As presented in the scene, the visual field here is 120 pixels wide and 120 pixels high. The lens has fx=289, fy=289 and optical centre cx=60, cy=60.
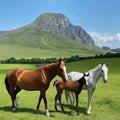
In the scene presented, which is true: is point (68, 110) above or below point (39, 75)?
below

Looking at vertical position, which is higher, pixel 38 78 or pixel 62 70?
pixel 62 70

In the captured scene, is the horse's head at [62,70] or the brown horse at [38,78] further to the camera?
the brown horse at [38,78]

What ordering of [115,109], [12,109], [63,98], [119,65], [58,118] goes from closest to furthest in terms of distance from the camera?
[58,118], [12,109], [115,109], [63,98], [119,65]

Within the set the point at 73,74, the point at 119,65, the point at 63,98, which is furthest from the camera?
the point at 119,65

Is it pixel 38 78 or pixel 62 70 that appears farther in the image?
pixel 38 78

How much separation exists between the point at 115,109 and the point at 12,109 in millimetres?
7306

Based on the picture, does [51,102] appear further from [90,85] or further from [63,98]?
[90,85]

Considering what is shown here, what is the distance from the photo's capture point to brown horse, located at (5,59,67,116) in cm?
1760

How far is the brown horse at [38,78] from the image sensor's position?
1760 centimetres

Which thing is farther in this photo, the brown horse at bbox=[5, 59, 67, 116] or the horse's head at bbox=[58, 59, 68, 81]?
the brown horse at bbox=[5, 59, 67, 116]

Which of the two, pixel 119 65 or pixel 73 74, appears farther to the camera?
pixel 119 65

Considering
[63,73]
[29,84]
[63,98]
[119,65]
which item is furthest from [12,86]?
[119,65]

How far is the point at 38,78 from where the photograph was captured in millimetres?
17953

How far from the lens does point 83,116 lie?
1816 centimetres
